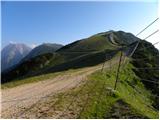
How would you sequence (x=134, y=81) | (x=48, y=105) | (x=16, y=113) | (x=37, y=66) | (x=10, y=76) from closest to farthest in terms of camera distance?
(x=16, y=113) < (x=48, y=105) < (x=134, y=81) < (x=37, y=66) < (x=10, y=76)

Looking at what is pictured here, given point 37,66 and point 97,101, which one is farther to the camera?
point 37,66

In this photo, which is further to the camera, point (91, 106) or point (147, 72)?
point (147, 72)

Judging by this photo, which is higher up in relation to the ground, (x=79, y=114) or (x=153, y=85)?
(x=79, y=114)

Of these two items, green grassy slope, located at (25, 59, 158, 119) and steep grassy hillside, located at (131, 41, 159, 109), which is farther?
steep grassy hillside, located at (131, 41, 159, 109)

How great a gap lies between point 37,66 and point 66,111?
7705 centimetres

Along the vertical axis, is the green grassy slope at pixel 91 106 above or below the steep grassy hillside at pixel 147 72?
above

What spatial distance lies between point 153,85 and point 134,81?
4346mm

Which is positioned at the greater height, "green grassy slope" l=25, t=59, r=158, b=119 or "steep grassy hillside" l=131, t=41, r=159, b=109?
"green grassy slope" l=25, t=59, r=158, b=119

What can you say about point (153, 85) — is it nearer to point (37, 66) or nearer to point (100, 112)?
point (100, 112)

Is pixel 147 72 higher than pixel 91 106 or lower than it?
lower

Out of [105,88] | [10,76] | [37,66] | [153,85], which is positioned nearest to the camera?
[105,88]

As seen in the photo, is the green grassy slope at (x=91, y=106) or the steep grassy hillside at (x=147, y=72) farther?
the steep grassy hillside at (x=147, y=72)

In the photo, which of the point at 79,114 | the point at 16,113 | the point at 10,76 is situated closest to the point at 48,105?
the point at 16,113

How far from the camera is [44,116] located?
12852mm
